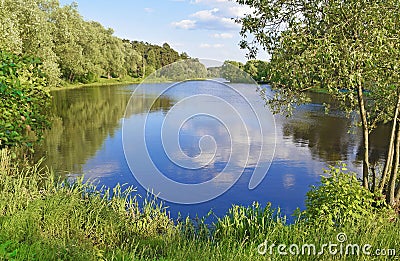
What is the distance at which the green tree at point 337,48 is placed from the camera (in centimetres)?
564

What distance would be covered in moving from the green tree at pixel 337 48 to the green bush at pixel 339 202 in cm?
125

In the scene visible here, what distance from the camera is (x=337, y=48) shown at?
5.68 m

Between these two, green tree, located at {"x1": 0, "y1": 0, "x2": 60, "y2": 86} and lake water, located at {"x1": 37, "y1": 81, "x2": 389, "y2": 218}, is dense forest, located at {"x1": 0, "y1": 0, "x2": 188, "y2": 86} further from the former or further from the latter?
lake water, located at {"x1": 37, "y1": 81, "x2": 389, "y2": 218}

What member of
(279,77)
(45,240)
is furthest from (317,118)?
(45,240)

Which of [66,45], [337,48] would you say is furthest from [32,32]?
[337,48]

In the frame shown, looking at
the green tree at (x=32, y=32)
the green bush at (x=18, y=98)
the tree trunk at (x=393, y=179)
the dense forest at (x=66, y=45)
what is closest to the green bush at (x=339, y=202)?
the tree trunk at (x=393, y=179)

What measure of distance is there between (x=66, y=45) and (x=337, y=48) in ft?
127

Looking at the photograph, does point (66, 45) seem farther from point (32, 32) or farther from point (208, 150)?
point (208, 150)

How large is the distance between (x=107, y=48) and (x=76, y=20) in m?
10.8

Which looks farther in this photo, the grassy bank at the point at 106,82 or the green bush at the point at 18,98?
the grassy bank at the point at 106,82

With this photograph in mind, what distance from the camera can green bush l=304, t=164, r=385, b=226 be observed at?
571 cm

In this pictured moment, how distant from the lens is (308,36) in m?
5.87

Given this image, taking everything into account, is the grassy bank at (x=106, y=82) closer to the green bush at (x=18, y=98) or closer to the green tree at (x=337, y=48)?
the green bush at (x=18, y=98)

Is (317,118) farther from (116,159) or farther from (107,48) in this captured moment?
(107,48)
